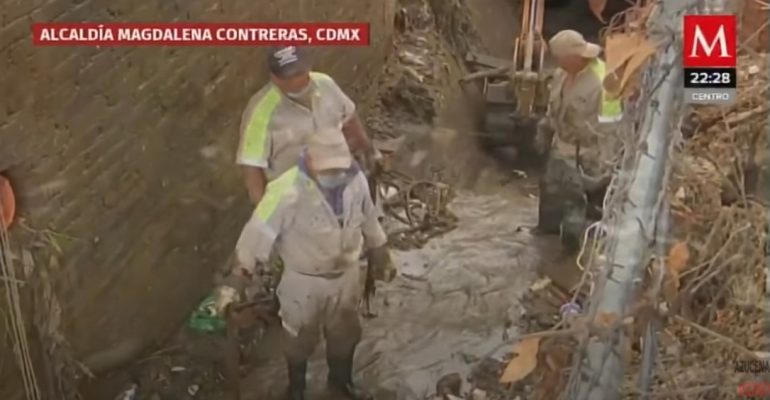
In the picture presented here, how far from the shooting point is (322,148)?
53.1 inches

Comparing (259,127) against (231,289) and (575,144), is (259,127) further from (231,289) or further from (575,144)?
(575,144)

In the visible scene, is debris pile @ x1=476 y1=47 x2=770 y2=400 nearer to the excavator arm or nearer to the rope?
the excavator arm

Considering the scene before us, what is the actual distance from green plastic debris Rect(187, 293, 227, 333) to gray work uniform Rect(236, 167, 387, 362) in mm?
72

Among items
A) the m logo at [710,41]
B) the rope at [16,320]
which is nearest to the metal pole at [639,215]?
the m logo at [710,41]

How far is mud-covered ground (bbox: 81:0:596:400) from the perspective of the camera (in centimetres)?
137

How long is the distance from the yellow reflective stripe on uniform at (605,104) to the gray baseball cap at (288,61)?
0.37m

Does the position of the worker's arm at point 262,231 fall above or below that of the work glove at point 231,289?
above

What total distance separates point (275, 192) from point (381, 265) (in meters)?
0.17

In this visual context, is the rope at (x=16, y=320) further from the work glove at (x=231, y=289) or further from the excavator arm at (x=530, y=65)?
the excavator arm at (x=530, y=65)

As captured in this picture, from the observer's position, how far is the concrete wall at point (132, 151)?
4.29 feet

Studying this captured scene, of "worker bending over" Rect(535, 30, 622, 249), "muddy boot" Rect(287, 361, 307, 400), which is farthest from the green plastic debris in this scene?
"worker bending over" Rect(535, 30, 622, 249)
